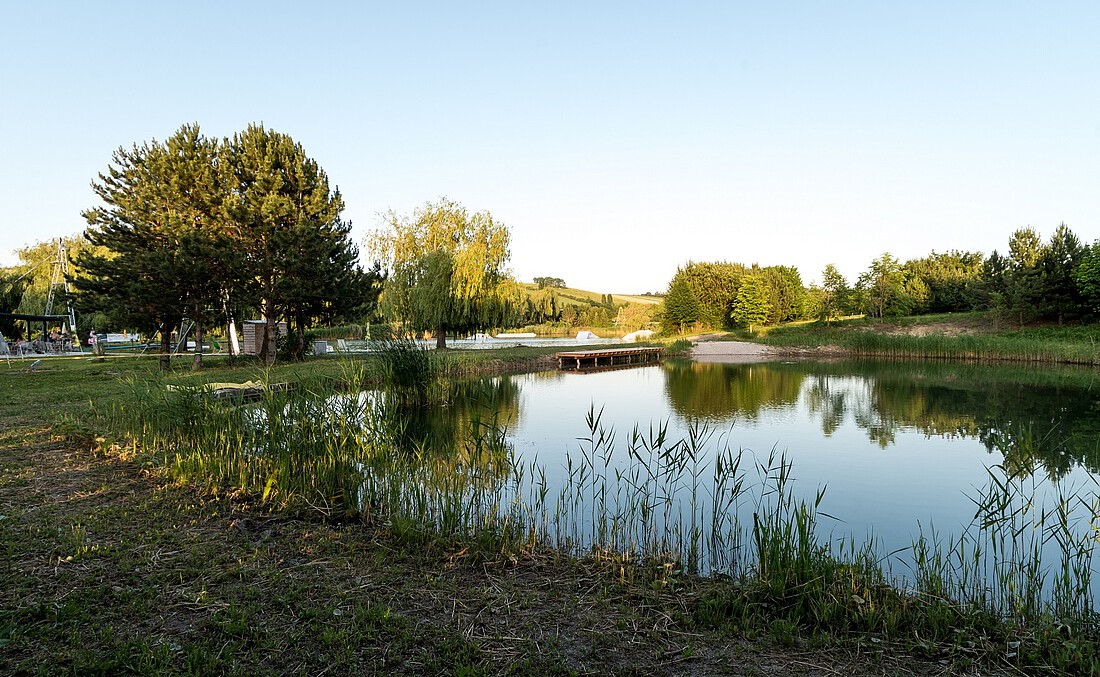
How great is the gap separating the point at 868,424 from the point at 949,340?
73.6ft

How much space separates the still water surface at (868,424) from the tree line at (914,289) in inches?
461

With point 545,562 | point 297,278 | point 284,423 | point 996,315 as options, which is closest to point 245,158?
point 297,278

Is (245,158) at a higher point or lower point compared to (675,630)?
higher

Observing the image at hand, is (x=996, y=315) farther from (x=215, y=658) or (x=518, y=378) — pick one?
(x=215, y=658)

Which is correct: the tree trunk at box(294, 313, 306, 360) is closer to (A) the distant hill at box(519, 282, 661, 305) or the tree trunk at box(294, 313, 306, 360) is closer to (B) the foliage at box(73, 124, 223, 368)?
(B) the foliage at box(73, 124, 223, 368)

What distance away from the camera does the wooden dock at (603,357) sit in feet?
91.2

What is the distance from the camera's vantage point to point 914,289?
4653cm

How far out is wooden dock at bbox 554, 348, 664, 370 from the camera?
27.8 m

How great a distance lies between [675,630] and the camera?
128 inches

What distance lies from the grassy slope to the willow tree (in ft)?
69.9

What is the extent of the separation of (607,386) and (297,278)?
410 inches

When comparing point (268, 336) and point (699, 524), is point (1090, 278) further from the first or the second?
point (268, 336)

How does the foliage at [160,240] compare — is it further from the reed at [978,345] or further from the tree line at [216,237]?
the reed at [978,345]

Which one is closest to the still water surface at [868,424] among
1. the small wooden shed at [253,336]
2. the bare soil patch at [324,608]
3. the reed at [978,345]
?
the bare soil patch at [324,608]
